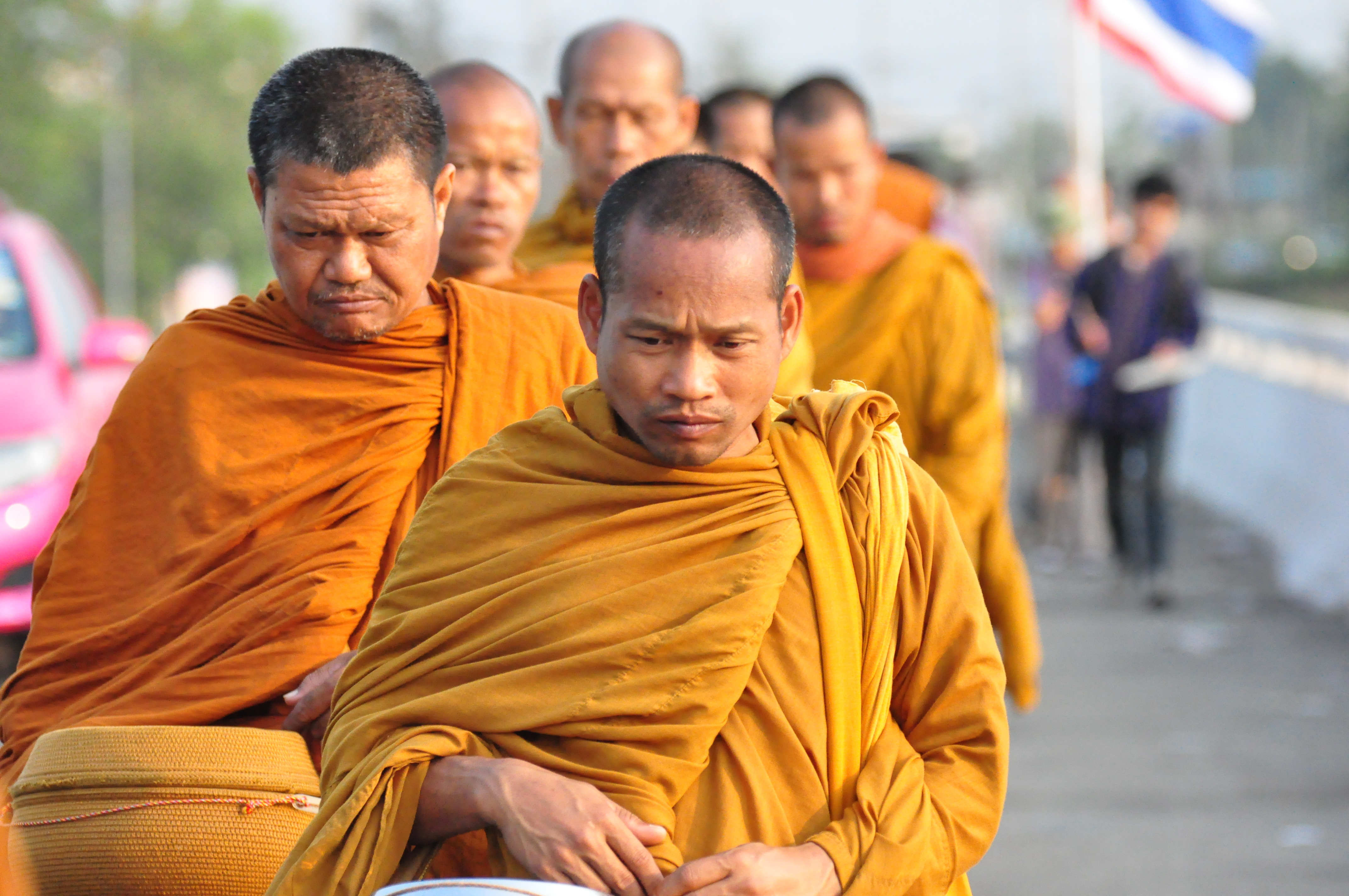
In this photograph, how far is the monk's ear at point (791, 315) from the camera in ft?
8.65

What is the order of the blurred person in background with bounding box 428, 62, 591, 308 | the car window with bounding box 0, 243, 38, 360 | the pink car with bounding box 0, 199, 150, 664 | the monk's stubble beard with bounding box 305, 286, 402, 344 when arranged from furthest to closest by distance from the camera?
the car window with bounding box 0, 243, 38, 360, the pink car with bounding box 0, 199, 150, 664, the blurred person in background with bounding box 428, 62, 591, 308, the monk's stubble beard with bounding box 305, 286, 402, 344

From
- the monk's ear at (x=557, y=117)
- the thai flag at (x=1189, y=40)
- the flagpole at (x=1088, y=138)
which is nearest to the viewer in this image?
the monk's ear at (x=557, y=117)

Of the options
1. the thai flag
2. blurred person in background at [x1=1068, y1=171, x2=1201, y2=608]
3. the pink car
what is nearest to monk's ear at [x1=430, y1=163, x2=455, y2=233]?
the pink car

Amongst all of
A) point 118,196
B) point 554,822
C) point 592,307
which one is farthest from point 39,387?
point 118,196

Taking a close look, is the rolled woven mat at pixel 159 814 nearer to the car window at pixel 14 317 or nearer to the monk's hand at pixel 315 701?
the monk's hand at pixel 315 701

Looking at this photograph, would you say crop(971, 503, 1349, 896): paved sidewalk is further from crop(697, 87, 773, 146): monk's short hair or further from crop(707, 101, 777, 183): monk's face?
crop(697, 87, 773, 146): monk's short hair

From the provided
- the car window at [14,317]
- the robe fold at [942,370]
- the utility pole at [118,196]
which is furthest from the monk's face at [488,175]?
the utility pole at [118,196]

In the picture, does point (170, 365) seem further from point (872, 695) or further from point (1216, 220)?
point (1216, 220)

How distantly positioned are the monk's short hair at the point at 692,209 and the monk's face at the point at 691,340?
1 cm

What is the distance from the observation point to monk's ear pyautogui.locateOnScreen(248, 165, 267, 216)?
324 cm

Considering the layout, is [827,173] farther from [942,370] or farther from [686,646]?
[686,646]

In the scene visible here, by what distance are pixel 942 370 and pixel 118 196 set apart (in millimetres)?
17566

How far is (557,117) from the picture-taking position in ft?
18.1

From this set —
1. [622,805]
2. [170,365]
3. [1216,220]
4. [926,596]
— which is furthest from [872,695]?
[1216,220]
